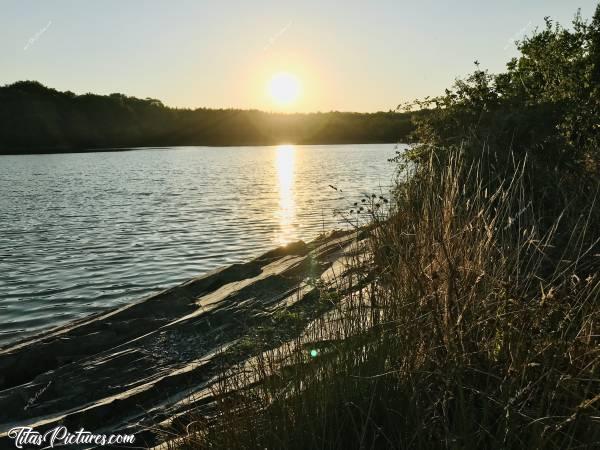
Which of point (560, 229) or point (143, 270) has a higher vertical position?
point (560, 229)

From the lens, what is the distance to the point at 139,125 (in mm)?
134875

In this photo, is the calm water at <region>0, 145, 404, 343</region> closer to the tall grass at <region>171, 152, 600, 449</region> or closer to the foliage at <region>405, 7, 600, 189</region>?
the tall grass at <region>171, 152, 600, 449</region>

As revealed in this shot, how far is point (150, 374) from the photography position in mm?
7082

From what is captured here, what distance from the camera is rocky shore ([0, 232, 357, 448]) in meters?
6.00

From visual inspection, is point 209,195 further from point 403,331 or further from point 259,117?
point 259,117

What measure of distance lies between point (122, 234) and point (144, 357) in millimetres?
12785

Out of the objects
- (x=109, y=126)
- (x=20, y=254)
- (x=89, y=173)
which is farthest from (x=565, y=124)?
(x=109, y=126)

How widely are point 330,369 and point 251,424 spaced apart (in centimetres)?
Result: 70

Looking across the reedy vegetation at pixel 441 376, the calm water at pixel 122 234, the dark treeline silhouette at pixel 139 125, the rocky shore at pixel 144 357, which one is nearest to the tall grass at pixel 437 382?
the reedy vegetation at pixel 441 376

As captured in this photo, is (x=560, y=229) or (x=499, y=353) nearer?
(x=499, y=353)

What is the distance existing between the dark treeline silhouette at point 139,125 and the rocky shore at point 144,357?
331 feet

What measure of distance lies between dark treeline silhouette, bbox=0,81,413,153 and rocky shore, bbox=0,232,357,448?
101 metres

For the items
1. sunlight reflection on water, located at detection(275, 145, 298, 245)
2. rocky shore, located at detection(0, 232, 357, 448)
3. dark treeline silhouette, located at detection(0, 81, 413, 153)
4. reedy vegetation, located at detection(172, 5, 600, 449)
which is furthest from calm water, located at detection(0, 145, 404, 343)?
dark treeline silhouette, located at detection(0, 81, 413, 153)

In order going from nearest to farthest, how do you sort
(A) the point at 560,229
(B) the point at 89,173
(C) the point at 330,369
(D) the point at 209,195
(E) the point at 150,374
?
(C) the point at 330,369
(E) the point at 150,374
(A) the point at 560,229
(D) the point at 209,195
(B) the point at 89,173
